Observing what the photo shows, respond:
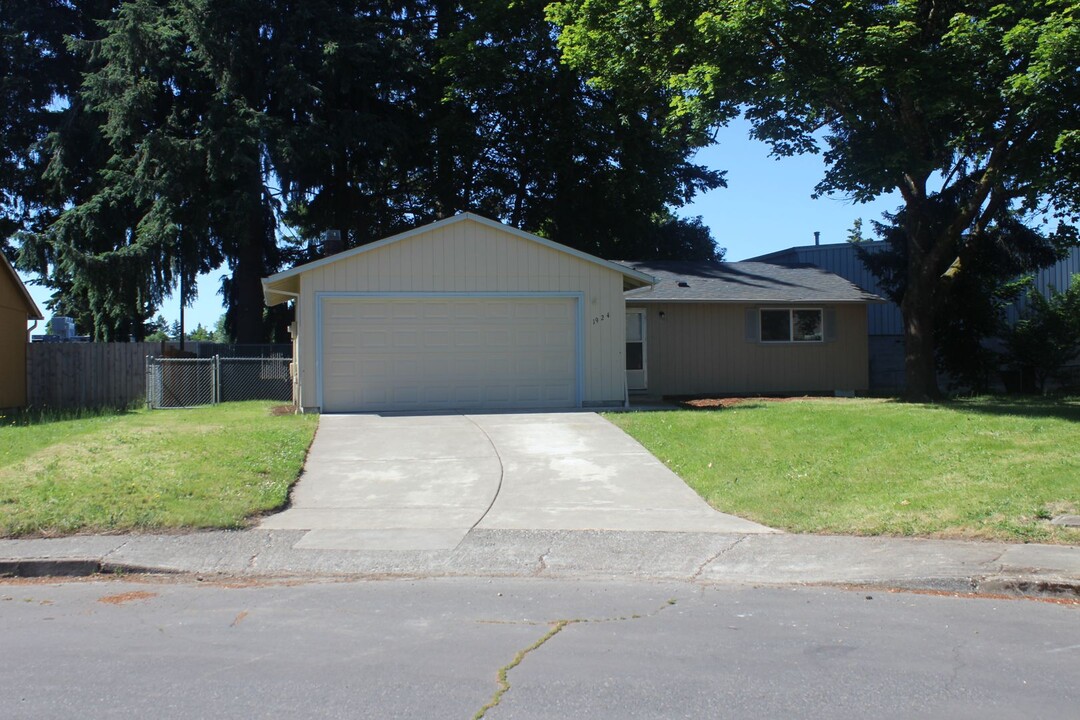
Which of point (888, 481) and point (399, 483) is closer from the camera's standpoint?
point (888, 481)

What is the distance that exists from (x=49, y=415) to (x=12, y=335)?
5.58 m

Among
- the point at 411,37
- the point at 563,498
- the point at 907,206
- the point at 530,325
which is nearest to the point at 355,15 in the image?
the point at 411,37

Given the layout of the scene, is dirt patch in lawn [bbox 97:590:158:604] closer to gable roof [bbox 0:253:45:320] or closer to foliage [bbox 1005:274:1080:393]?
gable roof [bbox 0:253:45:320]

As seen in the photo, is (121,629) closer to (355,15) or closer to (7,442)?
(7,442)

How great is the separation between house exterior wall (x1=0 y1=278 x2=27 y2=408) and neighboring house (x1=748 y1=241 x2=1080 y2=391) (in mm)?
22785

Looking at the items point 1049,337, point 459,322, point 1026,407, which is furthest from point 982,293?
Answer: point 459,322

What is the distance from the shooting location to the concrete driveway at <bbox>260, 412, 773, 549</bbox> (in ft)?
31.9

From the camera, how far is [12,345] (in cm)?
2406

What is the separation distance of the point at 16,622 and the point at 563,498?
600 centimetres

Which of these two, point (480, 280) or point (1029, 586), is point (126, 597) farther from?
point (480, 280)

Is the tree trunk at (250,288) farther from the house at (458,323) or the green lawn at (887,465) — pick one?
the green lawn at (887,465)

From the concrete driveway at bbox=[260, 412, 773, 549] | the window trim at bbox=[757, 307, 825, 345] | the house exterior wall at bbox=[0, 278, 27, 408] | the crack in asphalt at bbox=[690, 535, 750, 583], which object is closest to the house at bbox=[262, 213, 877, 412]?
the concrete driveway at bbox=[260, 412, 773, 549]

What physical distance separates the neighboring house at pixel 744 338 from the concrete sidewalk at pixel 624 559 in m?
13.1

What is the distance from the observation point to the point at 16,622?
6.61m
